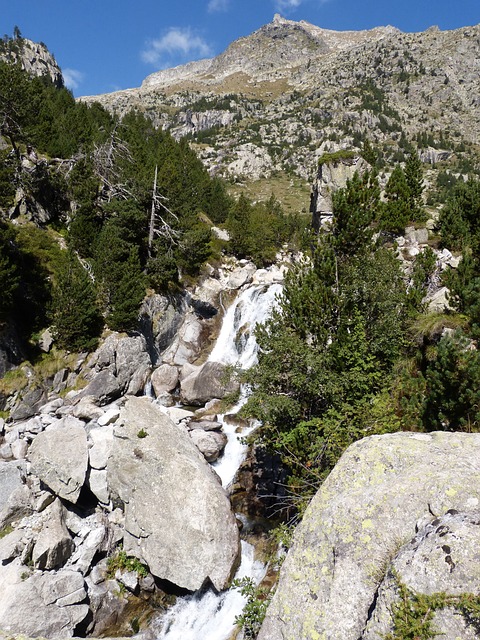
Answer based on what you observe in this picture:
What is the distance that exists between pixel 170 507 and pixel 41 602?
527 cm

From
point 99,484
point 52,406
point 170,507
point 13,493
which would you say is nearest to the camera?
point 170,507

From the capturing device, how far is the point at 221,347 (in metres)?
30.9

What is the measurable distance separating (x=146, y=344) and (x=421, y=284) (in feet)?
66.4

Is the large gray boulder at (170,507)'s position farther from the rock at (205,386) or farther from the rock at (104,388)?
the rock at (104,388)

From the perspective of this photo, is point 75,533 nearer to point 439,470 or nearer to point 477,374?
point 439,470

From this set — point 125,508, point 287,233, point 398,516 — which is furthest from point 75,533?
point 287,233

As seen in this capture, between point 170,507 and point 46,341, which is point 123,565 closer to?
point 170,507

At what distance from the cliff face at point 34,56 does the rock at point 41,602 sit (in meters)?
145

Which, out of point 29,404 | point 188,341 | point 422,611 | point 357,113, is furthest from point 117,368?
point 357,113

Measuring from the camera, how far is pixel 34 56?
134 m

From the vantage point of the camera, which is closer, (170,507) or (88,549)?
(88,549)

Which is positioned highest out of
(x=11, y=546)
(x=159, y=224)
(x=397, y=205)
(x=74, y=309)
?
(x=159, y=224)

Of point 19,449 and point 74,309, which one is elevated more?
point 74,309

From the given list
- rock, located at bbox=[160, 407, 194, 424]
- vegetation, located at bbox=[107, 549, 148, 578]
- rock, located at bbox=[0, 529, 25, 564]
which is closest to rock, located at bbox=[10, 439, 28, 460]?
rock, located at bbox=[0, 529, 25, 564]
